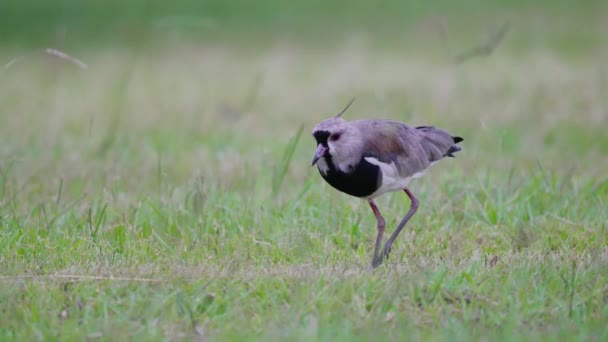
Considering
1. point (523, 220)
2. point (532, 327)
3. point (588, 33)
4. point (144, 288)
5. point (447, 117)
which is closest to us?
point (532, 327)

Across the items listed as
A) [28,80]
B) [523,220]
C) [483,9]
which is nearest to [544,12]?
[483,9]

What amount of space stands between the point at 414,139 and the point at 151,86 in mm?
6847

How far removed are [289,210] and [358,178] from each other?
4.26 feet

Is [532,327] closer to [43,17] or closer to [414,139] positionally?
[414,139]

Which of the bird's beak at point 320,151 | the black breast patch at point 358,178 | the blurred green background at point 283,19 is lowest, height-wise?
the black breast patch at point 358,178

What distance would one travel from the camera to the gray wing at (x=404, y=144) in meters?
5.20

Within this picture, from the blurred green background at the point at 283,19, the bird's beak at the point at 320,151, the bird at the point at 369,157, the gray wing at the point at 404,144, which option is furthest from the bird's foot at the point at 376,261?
the blurred green background at the point at 283,19

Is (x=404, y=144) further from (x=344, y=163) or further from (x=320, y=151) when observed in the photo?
(x=320, y=151)

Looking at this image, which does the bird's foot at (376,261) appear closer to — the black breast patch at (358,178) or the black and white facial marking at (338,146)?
the black breast patch at (358,178)

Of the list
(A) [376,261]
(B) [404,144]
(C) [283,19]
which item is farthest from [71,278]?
(C) [283,19]

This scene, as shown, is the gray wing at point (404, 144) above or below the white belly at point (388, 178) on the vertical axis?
above

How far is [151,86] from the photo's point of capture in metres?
11.8

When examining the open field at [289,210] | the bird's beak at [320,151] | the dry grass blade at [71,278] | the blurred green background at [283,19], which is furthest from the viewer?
the blurred green background at [283,19]

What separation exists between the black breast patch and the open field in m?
0.46
